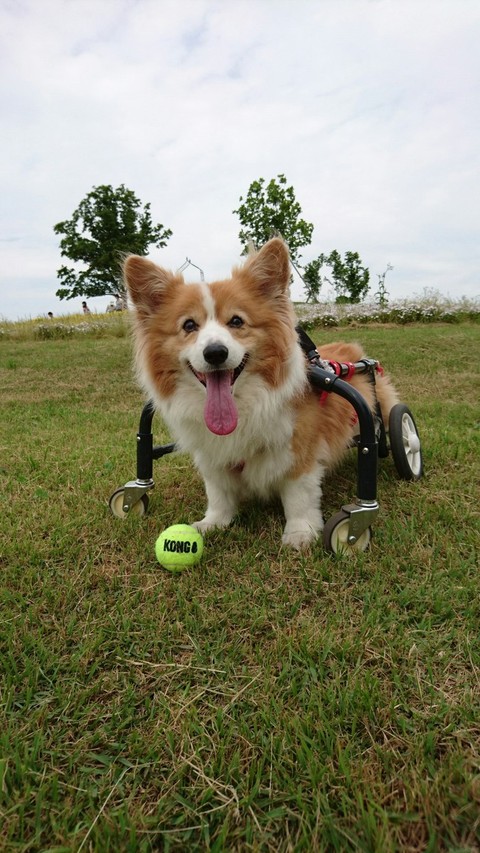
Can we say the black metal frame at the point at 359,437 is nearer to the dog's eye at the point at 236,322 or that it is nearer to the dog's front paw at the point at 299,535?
the dog's front paw at the point at 299,535

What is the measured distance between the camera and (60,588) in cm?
201

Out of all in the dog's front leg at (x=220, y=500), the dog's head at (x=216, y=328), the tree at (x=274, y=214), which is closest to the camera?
the dog's head at (x=216, y=328)

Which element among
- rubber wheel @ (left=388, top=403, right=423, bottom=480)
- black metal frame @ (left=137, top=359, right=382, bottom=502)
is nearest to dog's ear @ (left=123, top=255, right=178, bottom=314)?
black metal frame @ (left=137, top=359, right=382, bottom=502)

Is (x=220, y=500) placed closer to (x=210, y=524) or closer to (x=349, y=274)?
(x=210, y=524)

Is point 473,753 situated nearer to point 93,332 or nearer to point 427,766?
point 427,766

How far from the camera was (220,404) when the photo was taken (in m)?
2.24

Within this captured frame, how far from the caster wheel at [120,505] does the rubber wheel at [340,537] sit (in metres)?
1.07

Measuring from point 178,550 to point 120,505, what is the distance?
68cm

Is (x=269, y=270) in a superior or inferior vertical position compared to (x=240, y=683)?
superior

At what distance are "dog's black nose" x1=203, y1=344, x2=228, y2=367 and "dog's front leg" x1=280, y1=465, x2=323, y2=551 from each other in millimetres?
731

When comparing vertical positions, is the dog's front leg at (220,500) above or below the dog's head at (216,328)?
below

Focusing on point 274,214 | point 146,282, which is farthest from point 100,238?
point 146,282

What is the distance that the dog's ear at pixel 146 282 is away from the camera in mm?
2471

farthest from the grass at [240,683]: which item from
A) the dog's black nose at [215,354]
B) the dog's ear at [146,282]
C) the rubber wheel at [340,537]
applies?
the dog's ear at [146,282]
